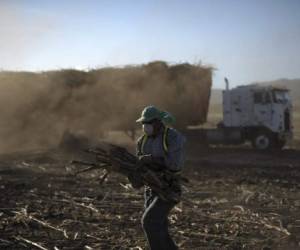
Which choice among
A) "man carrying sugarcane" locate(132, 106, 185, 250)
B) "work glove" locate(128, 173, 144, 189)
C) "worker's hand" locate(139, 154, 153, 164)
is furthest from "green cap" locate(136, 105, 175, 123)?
"work glove" locate(128, 173, 144, 189)

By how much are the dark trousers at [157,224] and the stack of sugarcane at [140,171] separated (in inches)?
5.2

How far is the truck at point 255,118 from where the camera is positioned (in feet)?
88.3

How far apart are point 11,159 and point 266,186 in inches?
425

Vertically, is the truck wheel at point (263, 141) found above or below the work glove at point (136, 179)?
below

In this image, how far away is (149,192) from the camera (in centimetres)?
727

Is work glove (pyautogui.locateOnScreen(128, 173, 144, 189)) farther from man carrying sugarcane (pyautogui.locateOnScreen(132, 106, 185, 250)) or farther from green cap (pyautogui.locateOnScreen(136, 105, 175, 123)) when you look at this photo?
green cap (pyautogui.locateOnScreen(136, 105, 175, 123))

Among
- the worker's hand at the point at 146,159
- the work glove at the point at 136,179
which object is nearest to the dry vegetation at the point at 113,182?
the work glove at the point at 136,179

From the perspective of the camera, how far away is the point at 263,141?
27.0 m

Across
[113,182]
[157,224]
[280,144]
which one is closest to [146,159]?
[157,224]

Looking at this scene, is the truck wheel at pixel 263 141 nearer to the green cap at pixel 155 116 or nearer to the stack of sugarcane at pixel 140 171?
the stack of sugarcane at pixel 140 171

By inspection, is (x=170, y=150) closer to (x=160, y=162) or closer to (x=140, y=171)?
(x=160, y=162)

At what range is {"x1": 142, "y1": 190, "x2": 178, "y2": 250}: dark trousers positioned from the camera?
690cm

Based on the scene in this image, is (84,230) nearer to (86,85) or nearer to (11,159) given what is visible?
(11,159)

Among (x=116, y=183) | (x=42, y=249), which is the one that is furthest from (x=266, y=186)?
(x=42, y=249)
